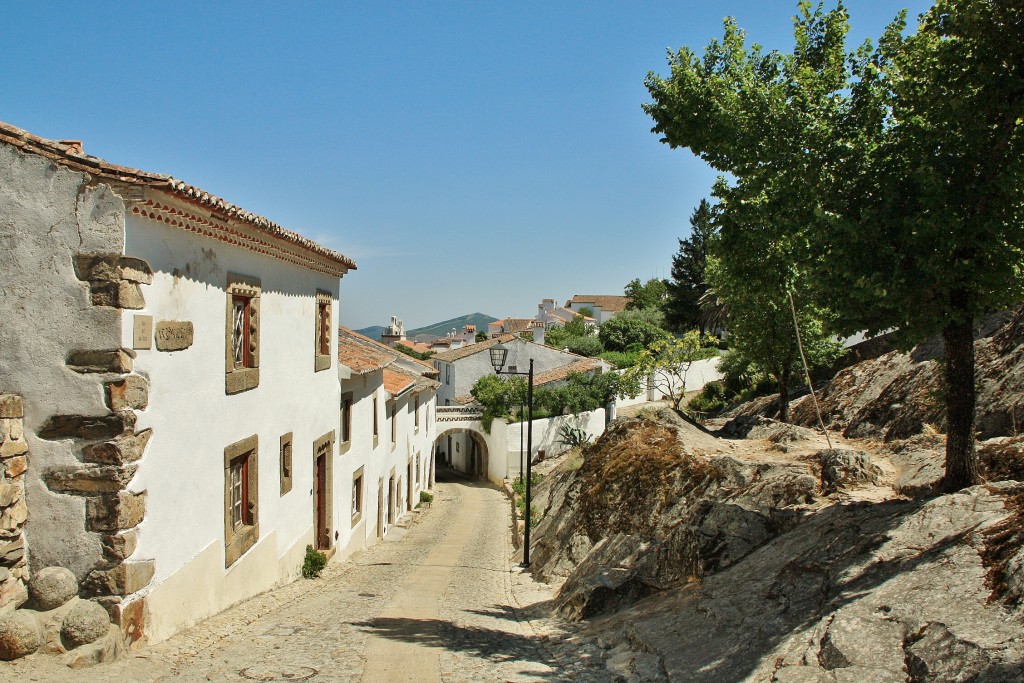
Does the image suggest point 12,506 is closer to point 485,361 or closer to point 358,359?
point 358,359

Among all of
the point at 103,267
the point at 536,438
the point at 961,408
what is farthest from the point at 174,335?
the point at 536,438

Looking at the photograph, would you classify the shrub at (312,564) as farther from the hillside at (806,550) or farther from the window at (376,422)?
the window at (376,422)

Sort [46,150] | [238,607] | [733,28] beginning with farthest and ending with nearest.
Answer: [733,28] → [238,607] → [46,150]

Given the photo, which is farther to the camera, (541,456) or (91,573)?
(541,456)

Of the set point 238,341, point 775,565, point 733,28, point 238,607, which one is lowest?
point 238,607

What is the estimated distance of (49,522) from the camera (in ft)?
22.9

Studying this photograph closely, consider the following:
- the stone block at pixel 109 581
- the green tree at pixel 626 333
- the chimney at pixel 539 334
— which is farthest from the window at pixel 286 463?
the chimney at pixel 539 334

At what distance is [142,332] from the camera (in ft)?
23.6

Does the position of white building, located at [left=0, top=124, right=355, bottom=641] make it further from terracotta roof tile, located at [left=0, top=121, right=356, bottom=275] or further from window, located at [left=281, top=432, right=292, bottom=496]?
window, located at [left=281, top=432, right=292, bottom=496]

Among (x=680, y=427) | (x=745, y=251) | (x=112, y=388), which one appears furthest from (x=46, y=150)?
(x=680, y=427)

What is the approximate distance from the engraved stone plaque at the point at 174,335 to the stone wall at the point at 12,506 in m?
1.38

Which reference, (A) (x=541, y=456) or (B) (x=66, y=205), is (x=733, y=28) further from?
(A) (x=541, y=456)

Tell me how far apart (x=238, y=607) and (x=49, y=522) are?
3.27m

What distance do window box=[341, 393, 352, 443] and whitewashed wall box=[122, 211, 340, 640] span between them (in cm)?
373
